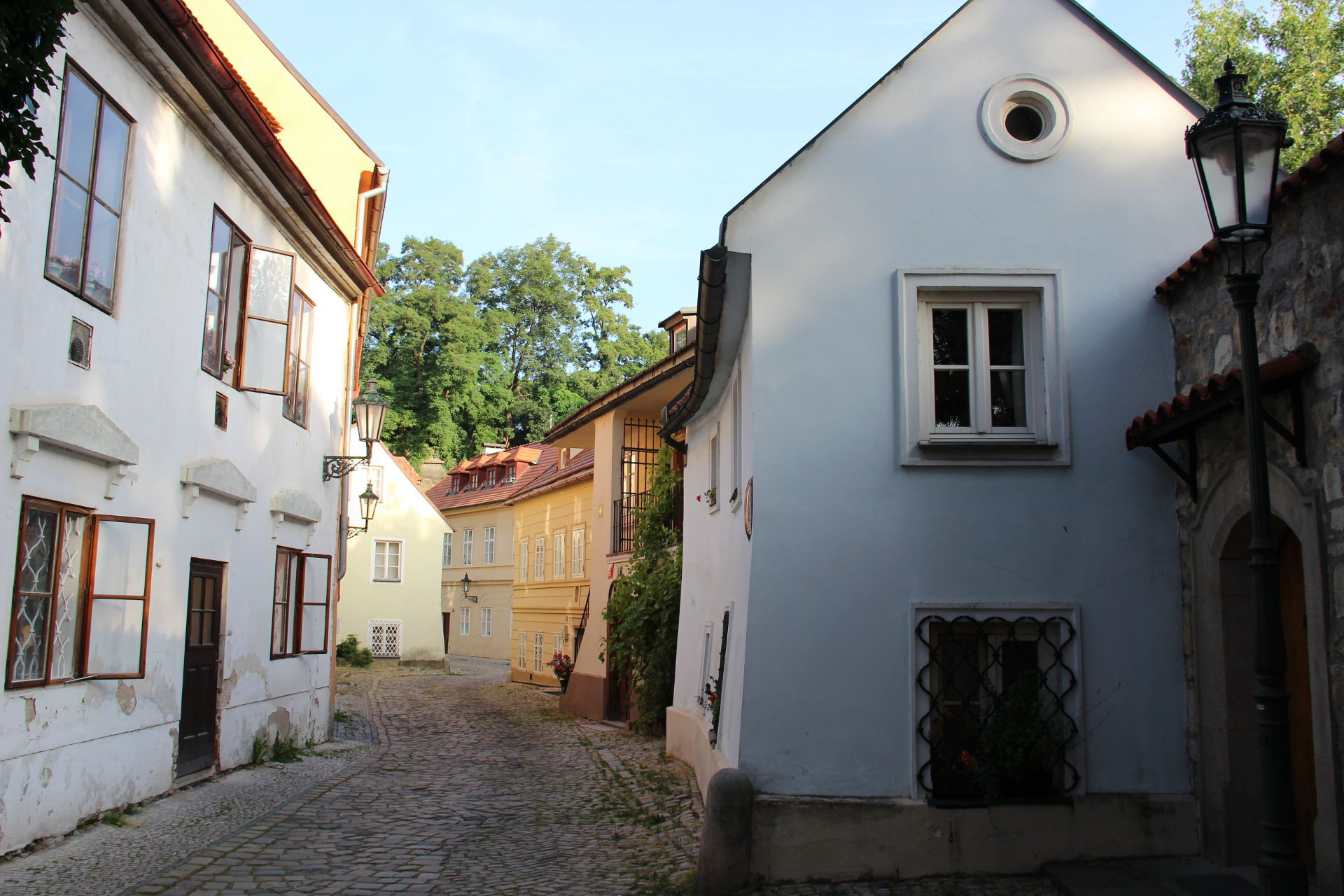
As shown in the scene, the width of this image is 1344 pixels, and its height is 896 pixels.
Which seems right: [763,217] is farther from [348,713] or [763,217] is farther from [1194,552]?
[348,713]

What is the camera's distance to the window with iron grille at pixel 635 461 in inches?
760

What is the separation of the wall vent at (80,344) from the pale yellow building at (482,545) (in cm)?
2671

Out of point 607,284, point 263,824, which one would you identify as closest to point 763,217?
point 263,824

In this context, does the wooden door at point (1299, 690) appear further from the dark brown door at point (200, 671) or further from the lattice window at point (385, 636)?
the lattice window at point (385, 636)

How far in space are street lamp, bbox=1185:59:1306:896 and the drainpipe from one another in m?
13.2

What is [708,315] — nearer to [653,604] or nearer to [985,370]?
[985,370]

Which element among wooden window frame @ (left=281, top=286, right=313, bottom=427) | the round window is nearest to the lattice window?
wooden window frame @ (left=281, top=286, right=313, bottom=427)

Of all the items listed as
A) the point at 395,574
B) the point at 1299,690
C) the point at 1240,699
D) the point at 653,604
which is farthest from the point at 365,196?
the point at 395,574

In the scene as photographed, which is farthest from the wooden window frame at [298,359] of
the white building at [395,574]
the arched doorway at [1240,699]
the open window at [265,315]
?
the white building at [395,574]

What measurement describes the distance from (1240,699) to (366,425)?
34.8ft

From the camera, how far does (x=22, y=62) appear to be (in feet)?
13.2

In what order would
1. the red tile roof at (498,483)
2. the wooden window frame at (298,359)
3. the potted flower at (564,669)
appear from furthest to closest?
the red tile roof at (498,483), the potted flower at (564,669), the wooden window frame at (298,359)

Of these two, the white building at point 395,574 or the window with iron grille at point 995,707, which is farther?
the white building at point 395,574

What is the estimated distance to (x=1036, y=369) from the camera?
24.9 feet
